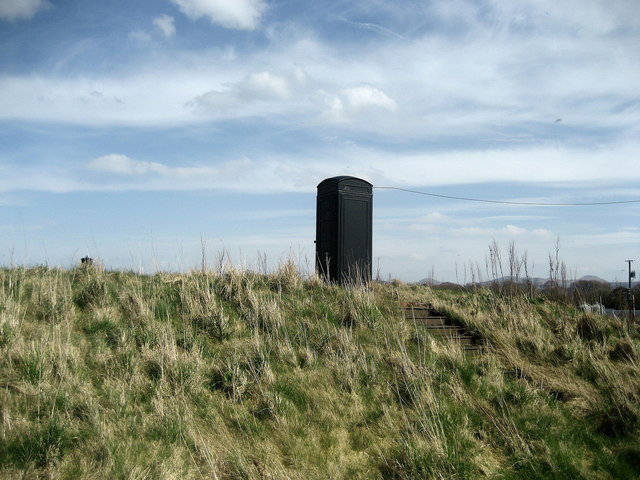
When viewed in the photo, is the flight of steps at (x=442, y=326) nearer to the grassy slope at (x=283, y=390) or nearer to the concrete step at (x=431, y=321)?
the concrete step at (x=431, y=321)

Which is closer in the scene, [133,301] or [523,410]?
[523,410]

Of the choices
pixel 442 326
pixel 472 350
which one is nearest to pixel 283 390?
pixel 472 350

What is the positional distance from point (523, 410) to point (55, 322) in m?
6.43

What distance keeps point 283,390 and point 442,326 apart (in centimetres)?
382

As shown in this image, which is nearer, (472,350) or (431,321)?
(472,350)

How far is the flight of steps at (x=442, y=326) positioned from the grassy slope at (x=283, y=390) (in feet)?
0.81

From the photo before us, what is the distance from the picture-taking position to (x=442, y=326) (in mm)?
9406

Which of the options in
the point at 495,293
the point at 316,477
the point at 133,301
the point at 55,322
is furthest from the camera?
the point at 495,293

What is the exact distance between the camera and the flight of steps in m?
8.77

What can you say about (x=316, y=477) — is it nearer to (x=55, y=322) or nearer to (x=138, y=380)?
(x=138, y=380)

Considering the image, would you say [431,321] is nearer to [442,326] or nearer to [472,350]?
[442,326]

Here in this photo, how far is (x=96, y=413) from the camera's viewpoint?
551cm

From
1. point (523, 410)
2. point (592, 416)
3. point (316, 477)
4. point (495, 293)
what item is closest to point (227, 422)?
point (316, 477)

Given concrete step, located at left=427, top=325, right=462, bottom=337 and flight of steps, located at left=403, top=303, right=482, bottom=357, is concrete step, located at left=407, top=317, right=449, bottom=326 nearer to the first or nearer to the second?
flight of steps, located at left=403, top=303, right=482, bottom=357
